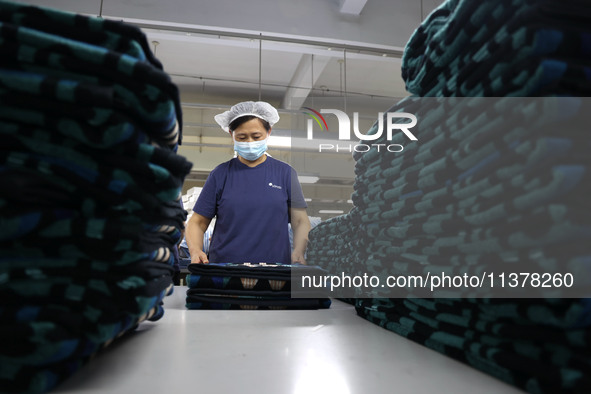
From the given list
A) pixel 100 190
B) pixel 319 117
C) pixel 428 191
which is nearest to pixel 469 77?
pixel 428 191

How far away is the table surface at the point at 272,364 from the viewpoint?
39 centimetres

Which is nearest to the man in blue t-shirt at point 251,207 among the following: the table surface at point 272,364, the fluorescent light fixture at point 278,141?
the table surface at point 272,364

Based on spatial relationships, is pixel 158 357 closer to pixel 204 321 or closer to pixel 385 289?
pixel 204 321

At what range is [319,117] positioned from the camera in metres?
6.37

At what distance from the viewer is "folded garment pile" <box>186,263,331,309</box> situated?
36.3 inches

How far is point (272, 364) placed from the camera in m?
0.46

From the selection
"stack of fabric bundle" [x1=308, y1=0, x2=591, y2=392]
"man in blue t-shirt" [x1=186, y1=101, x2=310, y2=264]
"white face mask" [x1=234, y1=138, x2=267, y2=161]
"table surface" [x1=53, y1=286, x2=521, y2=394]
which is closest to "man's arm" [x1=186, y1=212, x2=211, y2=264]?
"man in blue t-shirt" [x1=186, y1=101, x2=310, y2=264]

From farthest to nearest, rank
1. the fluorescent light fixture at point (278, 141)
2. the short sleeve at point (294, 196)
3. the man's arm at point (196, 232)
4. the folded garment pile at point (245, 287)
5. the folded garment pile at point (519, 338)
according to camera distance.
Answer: the fluorescent light fixture at point (278, 141), the short sleeve at point (294, 196), the man's arm at point (196, 232), the folded garment pile at point (245, 287), the folded garment pile at point (519, 338)

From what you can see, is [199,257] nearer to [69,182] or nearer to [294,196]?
[294,196]

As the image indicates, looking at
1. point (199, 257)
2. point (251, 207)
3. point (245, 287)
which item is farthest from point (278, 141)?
point (245, 287)

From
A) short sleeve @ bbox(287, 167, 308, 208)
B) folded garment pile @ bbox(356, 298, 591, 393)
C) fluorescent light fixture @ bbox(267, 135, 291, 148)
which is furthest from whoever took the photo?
fluorescent light fixture @ bbox(267, 135, 291, 148)

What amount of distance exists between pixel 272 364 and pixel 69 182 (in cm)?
31

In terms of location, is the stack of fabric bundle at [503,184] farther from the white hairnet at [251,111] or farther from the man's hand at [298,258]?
the white hairnet at [251,111]

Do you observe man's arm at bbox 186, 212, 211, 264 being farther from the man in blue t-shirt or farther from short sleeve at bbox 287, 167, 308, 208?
short sleeve at bbox 287, 167, 308, 208
